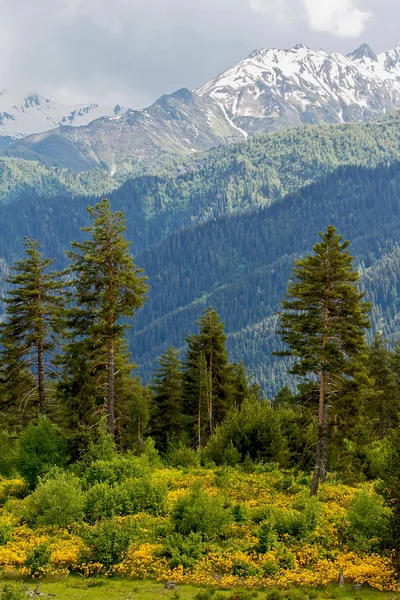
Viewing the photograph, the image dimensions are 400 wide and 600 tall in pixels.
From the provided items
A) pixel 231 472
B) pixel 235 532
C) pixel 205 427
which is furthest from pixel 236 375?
pixel 235 532

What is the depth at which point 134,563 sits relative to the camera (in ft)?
83.2

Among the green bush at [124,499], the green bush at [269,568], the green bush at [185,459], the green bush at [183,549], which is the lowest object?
the green bush at [269,568]

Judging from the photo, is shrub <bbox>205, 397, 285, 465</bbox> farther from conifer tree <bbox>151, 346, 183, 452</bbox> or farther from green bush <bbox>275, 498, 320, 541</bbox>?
conifer tree <bbox>151, 346, 183, 452</bbox>

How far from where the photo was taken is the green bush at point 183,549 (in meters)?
25.0

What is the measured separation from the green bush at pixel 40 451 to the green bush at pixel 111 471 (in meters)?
3.96

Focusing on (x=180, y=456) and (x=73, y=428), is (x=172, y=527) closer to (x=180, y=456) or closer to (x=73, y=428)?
(x=73, y=428)

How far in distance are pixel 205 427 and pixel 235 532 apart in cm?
3117

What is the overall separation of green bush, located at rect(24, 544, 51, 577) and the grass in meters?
0.48

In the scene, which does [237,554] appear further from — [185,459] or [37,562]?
[185,459]

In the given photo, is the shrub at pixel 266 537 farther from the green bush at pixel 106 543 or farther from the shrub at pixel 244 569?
the green bush at pixel 106 543

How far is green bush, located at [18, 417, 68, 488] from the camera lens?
3522 cm

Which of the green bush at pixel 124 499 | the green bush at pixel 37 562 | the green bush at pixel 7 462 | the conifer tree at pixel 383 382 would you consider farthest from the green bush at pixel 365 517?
the conifer tree at pixel 383 382

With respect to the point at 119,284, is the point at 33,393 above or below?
below

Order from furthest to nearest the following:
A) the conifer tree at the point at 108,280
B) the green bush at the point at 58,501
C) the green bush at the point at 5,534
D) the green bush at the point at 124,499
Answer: the conifer tree at the point at 108,280
the green bush at the point at 124,499
the green bush at the point at 58,501
the green bush at the point at 5,534
